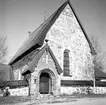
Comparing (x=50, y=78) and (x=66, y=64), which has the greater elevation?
(x=66, y=64)

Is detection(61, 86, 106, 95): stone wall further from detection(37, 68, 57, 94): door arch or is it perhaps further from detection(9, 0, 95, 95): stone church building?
detection(37, 68, 57, 94): door arch

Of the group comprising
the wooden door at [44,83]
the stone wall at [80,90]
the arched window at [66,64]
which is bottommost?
the stone wall at [80,90]

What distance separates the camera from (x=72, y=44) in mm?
19312

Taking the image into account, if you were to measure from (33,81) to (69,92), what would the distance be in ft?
14.7

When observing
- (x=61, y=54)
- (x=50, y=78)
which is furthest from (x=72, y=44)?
(x=50, y=78)

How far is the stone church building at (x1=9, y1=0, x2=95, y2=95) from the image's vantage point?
1475cm

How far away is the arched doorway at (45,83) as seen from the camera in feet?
48.6

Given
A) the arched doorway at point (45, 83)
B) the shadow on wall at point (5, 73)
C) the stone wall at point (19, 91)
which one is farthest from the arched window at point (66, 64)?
the shadow on wall at point (5, 73)

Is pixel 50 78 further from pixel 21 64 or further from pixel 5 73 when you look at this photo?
pixel 5 73

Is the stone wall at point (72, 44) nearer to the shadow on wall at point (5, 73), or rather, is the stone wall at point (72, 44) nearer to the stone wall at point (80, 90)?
the stone wall at point (80, 90)

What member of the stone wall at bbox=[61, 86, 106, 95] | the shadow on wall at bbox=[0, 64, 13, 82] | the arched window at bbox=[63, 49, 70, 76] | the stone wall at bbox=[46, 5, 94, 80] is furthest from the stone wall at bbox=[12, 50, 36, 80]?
the stone wall at bbox=[61, 86, 106, 95]

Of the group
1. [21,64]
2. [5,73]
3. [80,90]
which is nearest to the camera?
[80,90]

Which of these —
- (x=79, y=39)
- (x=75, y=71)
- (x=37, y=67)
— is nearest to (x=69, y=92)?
(x=75, y=71)

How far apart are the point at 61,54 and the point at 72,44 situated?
7.05 ft
